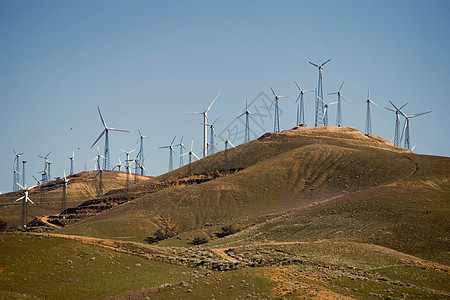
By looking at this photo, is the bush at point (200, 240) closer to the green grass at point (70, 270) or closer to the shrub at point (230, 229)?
the shrub at point (230, 229)

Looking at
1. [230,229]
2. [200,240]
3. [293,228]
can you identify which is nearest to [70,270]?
[293,228]

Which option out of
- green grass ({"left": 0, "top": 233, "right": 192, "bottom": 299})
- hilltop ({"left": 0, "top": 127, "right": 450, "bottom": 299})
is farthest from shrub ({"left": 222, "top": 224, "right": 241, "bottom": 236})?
green grass ({"left": 0, "top": 233, "right": 192, "bottom": 299})

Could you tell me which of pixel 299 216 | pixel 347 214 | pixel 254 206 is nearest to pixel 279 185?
pixel 254 206

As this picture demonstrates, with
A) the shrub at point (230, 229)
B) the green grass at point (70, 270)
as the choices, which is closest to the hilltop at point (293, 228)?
the shrub at point (230, 229)

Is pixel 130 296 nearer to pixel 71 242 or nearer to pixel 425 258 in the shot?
pixel 71 242

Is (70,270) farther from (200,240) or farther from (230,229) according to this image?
(230,229)

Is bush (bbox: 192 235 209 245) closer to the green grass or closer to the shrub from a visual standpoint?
the shrub

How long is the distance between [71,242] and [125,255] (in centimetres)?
721

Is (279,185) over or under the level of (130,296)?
over

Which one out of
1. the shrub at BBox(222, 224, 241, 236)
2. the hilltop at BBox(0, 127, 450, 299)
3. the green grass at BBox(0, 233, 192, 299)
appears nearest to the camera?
the green grass at BBox(0, 233, 192, 299)

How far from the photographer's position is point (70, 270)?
54.3 meters

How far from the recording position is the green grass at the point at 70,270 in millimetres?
47297

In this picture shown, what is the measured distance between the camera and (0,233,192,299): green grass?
155 feet

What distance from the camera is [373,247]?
238ft
